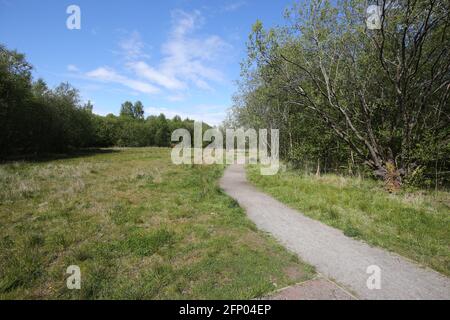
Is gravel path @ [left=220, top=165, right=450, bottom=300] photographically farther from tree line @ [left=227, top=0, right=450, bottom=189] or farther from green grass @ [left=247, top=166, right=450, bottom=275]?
tree line @ [left=227, top=0, right=450, bottom=189]

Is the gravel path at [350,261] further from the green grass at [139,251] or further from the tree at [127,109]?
the tree at [127,109]

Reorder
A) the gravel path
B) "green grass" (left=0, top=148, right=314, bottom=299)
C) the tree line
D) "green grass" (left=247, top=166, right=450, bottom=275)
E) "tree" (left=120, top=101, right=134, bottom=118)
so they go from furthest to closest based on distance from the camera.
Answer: "tree" (left=120, top=101, right=134, bottom=118)
the tree line
"green grass" (left=247, top=166, right=450, bottom=275)
"green grass" (left=0, top=148, right=314, bottom=299)
the gravel path

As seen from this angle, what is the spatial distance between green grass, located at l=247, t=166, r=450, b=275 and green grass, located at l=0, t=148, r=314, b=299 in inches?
101

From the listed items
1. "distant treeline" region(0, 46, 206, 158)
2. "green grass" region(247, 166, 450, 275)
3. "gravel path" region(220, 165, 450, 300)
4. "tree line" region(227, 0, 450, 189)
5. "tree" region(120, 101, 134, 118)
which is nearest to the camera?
"gravel path" region(220, 165, 450, 300)

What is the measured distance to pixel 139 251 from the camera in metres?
5.38

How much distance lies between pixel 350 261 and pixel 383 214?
383 cm

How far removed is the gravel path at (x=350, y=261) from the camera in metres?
3.94

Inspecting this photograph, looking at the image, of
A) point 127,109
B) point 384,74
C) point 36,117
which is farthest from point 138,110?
point 384,74

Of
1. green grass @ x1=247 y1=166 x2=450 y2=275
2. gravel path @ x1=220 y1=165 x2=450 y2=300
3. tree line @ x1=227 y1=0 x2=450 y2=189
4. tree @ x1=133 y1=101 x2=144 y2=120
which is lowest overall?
gravel path @ x1=220 y1=165 x2=450 y2=300

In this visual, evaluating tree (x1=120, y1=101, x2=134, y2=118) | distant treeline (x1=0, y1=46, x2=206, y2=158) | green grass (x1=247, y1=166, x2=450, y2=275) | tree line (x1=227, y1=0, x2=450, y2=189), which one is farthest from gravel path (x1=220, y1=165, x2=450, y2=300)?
tree (x1=120, y1=101, x2=134, y2=118)

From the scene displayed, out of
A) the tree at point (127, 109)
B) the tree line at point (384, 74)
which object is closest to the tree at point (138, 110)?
the tree at point (127, 109)

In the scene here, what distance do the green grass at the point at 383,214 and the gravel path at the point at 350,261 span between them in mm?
410

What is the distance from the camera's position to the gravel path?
3.94 metres
